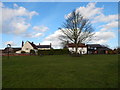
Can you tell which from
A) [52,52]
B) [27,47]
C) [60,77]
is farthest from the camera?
[27,47]

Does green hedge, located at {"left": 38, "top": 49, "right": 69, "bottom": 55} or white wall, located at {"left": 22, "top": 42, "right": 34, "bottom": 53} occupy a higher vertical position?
white wall, located at {"left": 22, "top": 42, "right": 34, "bottom": 53}

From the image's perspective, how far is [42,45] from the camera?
3083 inches

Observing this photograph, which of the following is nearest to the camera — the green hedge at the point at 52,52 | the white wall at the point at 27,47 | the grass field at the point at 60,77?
the grass field at the point at 60,77

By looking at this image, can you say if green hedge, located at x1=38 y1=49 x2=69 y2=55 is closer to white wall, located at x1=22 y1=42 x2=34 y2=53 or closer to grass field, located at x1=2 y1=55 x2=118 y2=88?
white wall, located at x1=22 y1=42 x2=34 y2=53

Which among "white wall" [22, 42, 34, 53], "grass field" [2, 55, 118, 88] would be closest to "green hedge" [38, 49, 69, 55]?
"white wall" [22, 42, 34, 53]

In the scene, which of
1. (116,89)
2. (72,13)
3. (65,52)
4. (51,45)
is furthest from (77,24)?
(51,45)

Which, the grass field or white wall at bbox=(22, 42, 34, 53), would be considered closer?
the grass field

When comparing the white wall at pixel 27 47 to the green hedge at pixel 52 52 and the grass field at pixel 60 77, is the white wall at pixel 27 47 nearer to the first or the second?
the green hedge at pixel 52 52

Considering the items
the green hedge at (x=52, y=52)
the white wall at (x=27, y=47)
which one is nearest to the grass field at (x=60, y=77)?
the green hedge at (x=52, y=52)

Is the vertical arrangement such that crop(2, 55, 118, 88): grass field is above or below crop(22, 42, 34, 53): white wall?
below

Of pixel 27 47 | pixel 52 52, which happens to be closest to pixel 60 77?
pixel 52 52

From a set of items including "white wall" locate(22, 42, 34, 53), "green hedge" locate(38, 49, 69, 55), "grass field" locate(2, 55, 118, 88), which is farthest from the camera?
"white wall" locate(22, 42, 34, 53)

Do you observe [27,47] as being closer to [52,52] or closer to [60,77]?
[52,52]

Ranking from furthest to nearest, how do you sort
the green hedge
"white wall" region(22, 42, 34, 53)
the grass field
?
"white wall" region(22, 42, 34, 53) → the green hedge → the grass field
